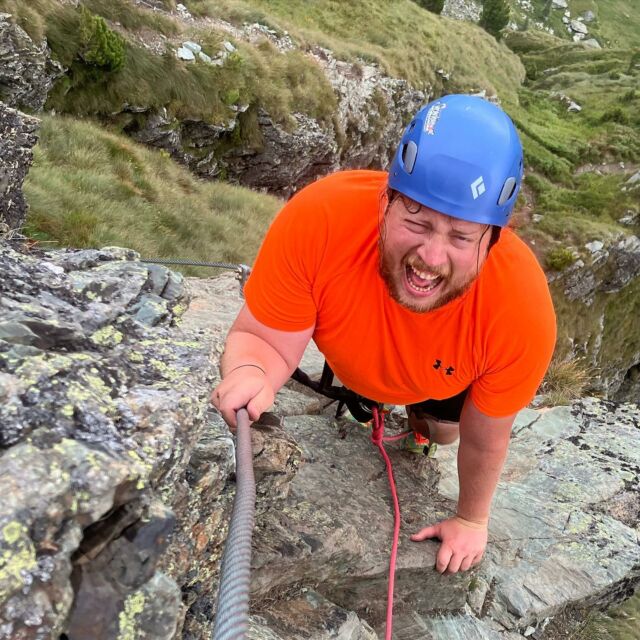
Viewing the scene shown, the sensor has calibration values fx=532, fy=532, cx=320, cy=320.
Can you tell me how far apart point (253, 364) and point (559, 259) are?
25.9 meters

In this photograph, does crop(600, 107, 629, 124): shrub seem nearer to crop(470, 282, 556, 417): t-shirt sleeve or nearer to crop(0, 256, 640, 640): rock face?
crop(0, 256, 640, 640): rock face

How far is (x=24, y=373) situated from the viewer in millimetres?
1684

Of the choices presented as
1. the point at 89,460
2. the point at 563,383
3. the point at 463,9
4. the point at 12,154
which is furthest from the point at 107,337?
the point at 463,9

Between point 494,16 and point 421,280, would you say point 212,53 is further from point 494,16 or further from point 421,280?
point 494,16

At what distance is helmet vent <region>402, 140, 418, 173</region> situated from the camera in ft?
9.25

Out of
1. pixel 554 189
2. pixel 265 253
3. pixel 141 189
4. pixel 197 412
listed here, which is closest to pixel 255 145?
pixel 141 189

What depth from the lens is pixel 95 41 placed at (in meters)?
12.6

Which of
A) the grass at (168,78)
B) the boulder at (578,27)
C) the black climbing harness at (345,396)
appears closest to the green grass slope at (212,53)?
the grass at (168,78)

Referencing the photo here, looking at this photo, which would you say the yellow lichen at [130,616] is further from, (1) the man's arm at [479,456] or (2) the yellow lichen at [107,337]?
(1) the man's arm at [479,456]

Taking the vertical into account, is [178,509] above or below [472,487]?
above

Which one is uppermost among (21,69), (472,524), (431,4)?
(431,4)

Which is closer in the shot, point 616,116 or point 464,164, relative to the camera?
point 464,164

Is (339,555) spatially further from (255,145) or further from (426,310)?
(255,145)

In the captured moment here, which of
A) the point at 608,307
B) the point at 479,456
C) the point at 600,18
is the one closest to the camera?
the point at 479,456
